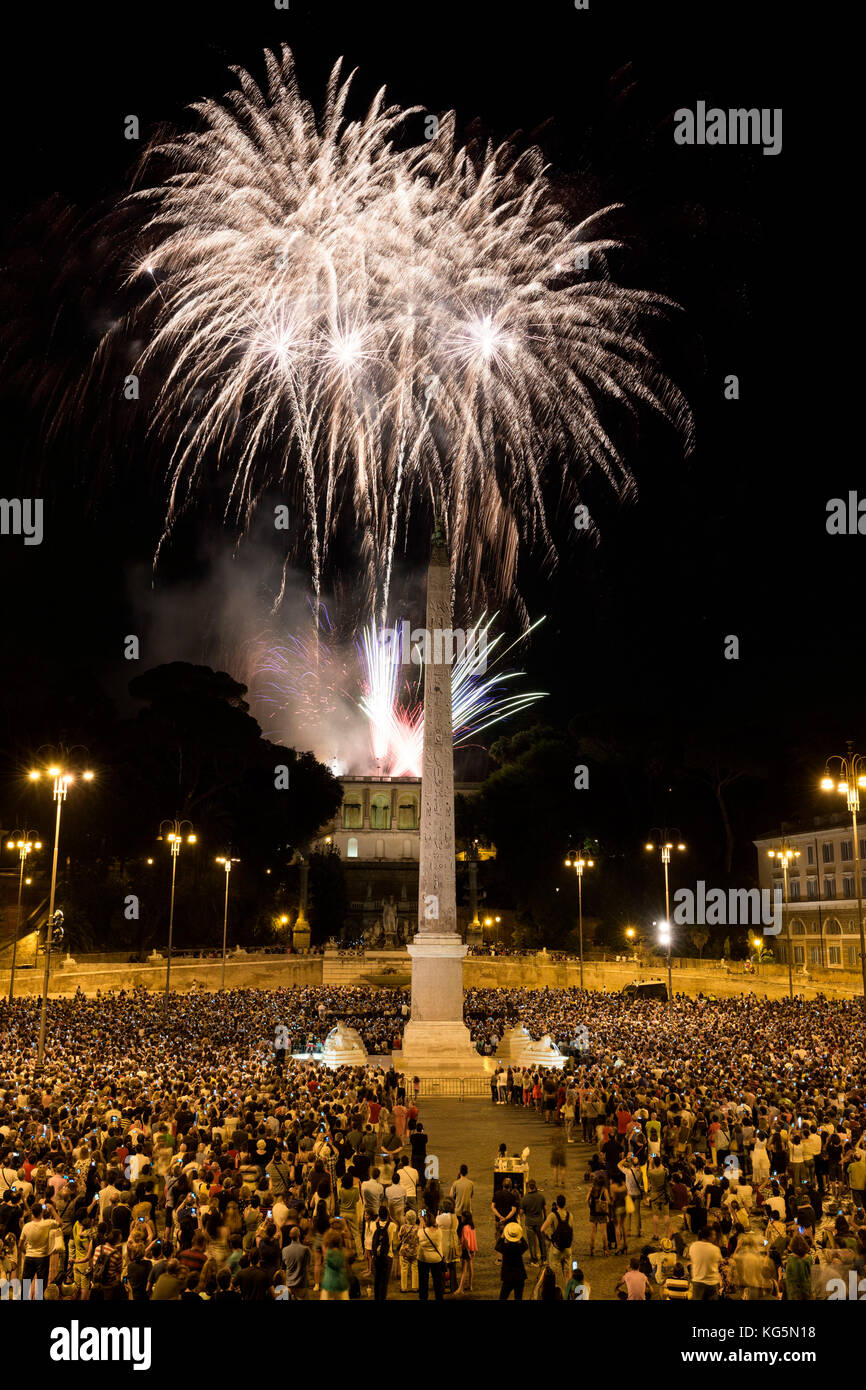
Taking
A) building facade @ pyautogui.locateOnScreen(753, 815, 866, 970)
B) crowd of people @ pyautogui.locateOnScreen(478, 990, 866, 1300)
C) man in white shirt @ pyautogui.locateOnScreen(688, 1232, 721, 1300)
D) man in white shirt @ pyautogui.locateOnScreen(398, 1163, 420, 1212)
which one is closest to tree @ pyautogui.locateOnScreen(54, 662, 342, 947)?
building facade @ pyautogui.locateOnScreen(753, 815, 866, 970)

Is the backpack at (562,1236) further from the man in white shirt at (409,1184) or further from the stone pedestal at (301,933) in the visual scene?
the stone pedestal at (301,933)

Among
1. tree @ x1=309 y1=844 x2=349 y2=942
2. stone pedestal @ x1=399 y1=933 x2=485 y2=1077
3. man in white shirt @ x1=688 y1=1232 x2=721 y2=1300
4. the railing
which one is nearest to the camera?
man in white shirt @ x1=688 y1=1232 x2=721 y2=1300

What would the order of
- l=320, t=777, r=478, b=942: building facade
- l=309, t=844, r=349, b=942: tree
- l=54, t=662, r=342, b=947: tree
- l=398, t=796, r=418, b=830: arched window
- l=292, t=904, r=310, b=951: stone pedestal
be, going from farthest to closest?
l=398, t=796, r=418, b=830: arched window < l=320, t=777, r=478, b=942: building facade < l=309, t=844, r=349, b=942: tree < l=292, t=904, r=310, b=951: stone pedestal < l=54, t=662, r=342, b=947: tree

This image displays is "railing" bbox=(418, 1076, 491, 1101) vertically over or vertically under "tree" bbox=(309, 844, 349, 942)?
under

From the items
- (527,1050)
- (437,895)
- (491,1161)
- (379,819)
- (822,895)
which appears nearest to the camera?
(491,1161)

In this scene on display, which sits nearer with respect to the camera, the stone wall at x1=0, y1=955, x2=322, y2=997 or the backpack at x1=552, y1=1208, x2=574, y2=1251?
the backpack at x1=552, y1=1208, x2=574, y2=1251

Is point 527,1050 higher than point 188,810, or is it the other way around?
point 188,810

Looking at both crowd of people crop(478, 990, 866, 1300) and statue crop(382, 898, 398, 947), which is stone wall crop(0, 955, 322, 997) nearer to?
statue crop(382, 898, 398, 947)

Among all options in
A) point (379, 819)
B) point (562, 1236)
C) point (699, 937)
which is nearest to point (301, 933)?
point (699, 937)

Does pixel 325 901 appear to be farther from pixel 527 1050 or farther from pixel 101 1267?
pixel 101 1267
